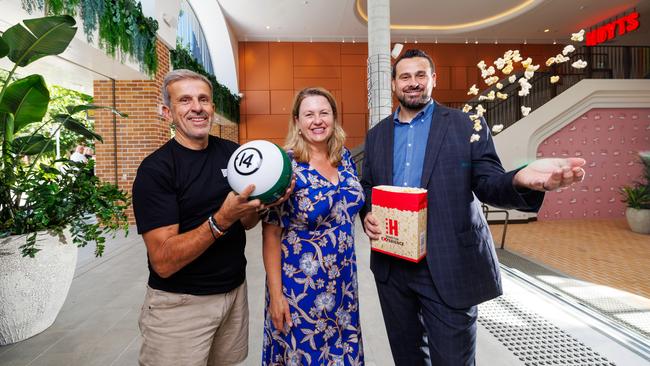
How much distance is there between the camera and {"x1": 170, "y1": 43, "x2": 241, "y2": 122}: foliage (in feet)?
22.6

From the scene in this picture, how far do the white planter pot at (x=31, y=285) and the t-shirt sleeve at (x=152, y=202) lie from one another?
191 cm

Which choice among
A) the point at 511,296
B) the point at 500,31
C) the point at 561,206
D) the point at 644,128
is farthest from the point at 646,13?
the point at 511,296

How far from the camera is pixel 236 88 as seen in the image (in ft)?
38.9

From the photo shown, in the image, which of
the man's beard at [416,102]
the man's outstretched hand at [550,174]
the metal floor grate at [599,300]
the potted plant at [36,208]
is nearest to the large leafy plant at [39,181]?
the potted plant at [36,208]

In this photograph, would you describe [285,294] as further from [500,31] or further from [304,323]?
[500,31]

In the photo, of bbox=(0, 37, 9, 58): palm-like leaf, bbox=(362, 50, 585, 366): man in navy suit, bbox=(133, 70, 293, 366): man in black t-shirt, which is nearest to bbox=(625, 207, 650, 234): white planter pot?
bbox=(362, 50, 585, 366): man in navy suit

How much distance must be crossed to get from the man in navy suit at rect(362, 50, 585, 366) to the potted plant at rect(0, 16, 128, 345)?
76.9 inches

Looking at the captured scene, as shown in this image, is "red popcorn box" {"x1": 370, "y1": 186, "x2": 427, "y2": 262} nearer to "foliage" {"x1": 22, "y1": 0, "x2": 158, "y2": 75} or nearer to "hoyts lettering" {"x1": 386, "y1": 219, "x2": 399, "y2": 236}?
"hoyts lettering" {"x1": 386, "y1": 219, "x2": 399, "y2": 236}

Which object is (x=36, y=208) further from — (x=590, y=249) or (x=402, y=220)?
(x=590, y=249)

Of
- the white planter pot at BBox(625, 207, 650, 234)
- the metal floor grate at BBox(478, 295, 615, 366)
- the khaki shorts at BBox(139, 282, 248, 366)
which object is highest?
the khaki shorts at BBox(139, 282, 248, 366)

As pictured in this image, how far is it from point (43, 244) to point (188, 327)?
1989 mm

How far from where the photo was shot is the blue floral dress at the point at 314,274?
146cm

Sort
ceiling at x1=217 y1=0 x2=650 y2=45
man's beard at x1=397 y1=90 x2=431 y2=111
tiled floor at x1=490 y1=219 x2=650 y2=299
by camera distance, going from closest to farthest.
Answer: man's beard at x1=397 y1=90 x2=431 y2=111, tiled floor at x1=490 y1=219 x2=650 y2=299, ceiling at x1=217 y1=0 x2=650 y2=45

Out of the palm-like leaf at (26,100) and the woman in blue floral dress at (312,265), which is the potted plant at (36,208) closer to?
the palm-like leaf at (26,100)
